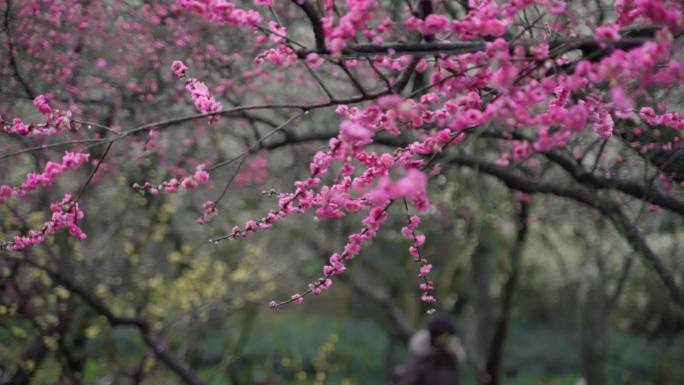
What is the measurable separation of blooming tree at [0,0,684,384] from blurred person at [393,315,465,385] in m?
1.03

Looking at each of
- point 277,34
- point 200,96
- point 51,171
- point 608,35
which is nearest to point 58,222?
point 51,171

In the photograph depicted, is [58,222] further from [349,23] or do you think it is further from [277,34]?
[349,23]

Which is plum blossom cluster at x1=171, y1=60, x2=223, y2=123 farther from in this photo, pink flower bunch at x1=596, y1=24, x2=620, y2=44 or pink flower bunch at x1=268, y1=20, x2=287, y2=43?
pink flower bunch at x1=596, y1=24, x2=620, y2=44

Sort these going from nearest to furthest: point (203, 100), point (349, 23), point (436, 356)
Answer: point (349, 23)
point (203, 100)
point (436, 356)

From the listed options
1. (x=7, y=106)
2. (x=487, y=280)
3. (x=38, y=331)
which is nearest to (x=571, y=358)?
(x=487, y=280)

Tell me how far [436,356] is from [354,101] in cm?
322

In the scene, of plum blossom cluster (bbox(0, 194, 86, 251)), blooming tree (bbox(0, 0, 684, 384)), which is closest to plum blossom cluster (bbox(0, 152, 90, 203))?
blooming tree (bbox(0, 0, 684, 384))

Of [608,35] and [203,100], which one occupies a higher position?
[608,35]

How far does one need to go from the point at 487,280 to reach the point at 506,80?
8547mm

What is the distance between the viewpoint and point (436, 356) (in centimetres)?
527

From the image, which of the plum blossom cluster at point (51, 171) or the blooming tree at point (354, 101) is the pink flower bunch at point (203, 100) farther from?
the plum blossom cluster at point (51, 171)

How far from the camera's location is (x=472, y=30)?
2.41m

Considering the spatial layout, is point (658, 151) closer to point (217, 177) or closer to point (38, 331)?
point (38, 331)

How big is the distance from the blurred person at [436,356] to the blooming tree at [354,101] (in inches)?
40.5
